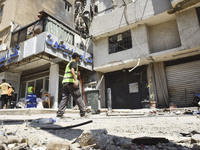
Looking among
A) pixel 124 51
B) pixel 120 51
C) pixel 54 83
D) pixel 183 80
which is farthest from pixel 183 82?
pixel 54 83

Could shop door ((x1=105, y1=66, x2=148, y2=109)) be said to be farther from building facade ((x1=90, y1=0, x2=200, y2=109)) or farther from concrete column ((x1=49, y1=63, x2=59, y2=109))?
concrete column ((x1=49, y1=63, x2=59, y2=109))

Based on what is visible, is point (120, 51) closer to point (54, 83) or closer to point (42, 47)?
point (54, 83)

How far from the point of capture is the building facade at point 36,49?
10.3 meters

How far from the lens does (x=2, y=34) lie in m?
14.2

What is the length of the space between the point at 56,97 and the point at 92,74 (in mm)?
3905

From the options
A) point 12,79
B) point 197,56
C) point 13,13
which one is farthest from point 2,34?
point 197,56

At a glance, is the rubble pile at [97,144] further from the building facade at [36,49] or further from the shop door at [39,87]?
the shop door at [39,87]

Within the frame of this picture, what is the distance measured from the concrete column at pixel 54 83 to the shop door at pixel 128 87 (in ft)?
14.7

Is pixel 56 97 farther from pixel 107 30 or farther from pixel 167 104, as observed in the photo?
pixel 167 104

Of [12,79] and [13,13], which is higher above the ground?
[13,13]

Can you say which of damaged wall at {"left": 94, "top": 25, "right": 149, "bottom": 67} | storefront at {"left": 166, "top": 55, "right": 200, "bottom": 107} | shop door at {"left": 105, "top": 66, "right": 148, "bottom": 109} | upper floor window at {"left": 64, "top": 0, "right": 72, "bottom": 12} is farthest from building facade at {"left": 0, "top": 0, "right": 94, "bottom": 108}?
storefront at {"left": 166, "top": 55, "right": 200, "bottom": 107}

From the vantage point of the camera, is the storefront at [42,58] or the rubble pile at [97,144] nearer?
the rubble pile at [97,144]

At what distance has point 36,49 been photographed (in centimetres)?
984

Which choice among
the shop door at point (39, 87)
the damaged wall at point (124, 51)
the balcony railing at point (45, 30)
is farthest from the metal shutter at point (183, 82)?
the shop door at point (39, 87)
